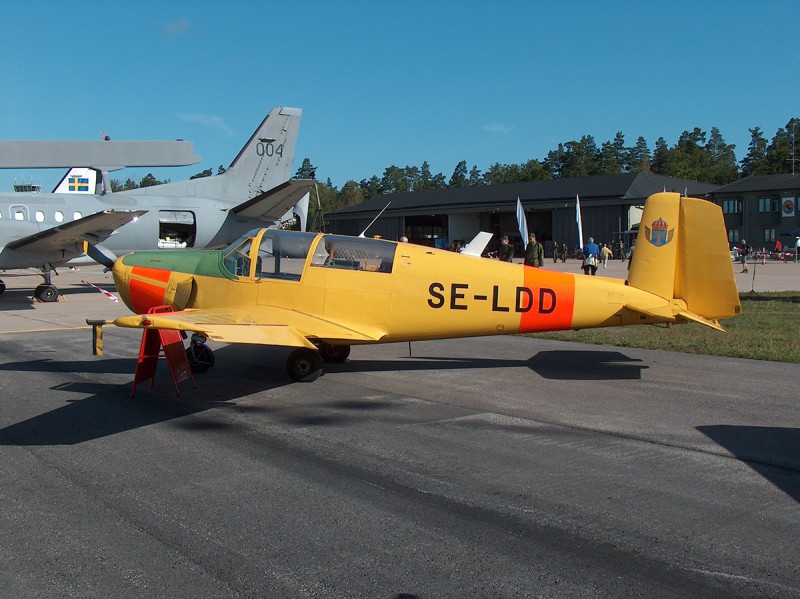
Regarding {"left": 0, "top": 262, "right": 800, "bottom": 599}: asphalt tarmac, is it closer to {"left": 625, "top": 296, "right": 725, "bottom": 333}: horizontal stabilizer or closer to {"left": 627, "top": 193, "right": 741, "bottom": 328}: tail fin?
{"left": 625, "top": 296, "right": 725, "bottom": 333}: horizontal stabilizer

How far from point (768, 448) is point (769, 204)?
71.3 meters

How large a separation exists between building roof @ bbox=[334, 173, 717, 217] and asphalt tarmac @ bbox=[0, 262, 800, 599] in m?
52.2

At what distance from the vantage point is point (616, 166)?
5108 inches

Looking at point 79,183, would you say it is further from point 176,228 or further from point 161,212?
point 176,228

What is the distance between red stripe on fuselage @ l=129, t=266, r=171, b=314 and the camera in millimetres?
9977

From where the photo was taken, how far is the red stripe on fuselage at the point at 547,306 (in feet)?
29.8

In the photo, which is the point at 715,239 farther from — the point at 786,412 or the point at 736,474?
the point at 736,474

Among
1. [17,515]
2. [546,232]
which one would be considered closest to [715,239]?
[17,515]

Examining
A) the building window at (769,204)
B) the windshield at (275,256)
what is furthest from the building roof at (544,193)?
the windshield at (275,256)

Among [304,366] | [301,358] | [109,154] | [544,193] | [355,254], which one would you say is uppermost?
[544,193]

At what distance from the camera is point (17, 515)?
480 centimetres

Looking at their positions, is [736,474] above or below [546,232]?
below

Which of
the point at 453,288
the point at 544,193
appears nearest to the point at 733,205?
the point at 544,193

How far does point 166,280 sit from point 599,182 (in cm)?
5979
